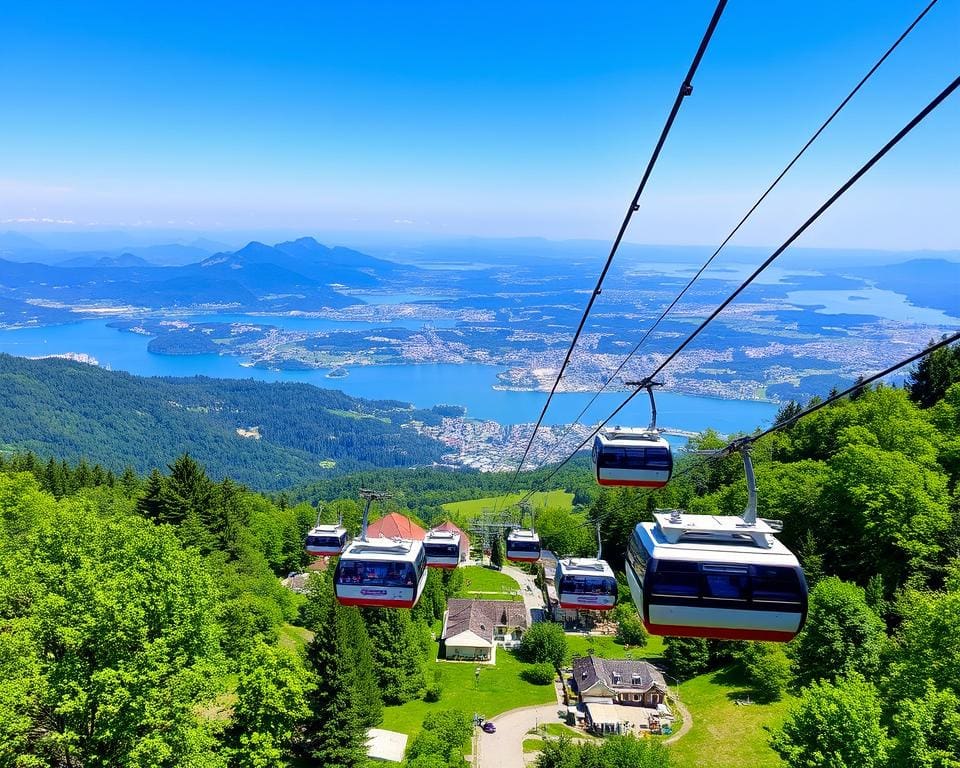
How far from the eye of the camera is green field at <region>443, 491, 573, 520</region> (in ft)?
299

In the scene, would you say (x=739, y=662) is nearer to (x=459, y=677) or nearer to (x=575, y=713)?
(x=575, y=713)

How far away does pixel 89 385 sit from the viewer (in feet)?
534

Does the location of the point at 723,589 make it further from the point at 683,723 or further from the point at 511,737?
the point at 511,737

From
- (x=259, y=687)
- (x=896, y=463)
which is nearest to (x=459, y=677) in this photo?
(x=259, y=687)

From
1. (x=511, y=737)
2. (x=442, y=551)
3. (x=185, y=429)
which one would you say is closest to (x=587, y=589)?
(x=442, y=551)

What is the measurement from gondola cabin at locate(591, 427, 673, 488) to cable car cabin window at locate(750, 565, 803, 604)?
671 cm

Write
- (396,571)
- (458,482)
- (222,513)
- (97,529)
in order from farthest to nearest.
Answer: (458,482), (222,513), (97,529), (396,571)

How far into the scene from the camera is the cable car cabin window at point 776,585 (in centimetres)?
871

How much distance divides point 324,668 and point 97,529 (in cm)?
1030

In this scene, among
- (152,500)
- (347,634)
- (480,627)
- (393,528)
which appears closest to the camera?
(347,634)

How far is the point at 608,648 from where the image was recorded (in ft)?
128

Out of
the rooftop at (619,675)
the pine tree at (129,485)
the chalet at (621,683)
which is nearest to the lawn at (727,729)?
the chalet at (621,683)

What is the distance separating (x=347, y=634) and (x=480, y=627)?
18186mm

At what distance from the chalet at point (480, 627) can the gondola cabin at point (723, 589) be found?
32.5 meters
